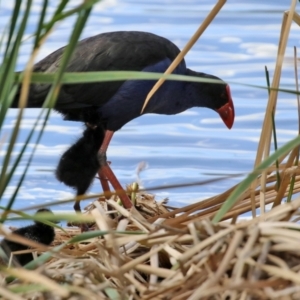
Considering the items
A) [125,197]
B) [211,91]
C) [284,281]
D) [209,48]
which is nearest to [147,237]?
[284,281]

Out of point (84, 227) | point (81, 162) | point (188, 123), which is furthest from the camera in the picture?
point (188, 123)

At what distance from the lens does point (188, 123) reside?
511 cm

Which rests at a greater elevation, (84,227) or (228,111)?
(228,111)

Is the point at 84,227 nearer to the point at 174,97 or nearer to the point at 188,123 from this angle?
the point at 174,97

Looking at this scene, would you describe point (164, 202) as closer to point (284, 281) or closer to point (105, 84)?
point (105, 84)

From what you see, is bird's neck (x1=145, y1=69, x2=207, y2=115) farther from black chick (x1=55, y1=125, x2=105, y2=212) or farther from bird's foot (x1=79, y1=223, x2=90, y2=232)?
bird's foot (x1=79, y1=223, x2=90, y2=232)

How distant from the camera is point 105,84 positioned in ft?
12.3

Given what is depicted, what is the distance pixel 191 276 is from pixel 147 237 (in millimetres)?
121

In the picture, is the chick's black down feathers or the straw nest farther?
the chick's black down feathers

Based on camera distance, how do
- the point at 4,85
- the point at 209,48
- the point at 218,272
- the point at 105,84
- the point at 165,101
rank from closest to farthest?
the point at 218,272, the point at 4,85, the point at 105,84, the point at 165,101, the point at 209,48

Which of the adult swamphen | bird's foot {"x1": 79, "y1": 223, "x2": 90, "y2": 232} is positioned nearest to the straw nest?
bird's foot {"x1": 79, "y1": 223, "x2": 90, "y2": 232}

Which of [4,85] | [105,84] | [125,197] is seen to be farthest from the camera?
[105,84]

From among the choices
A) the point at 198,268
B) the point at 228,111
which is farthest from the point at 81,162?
the point at 228,111

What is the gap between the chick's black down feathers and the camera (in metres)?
2.79
